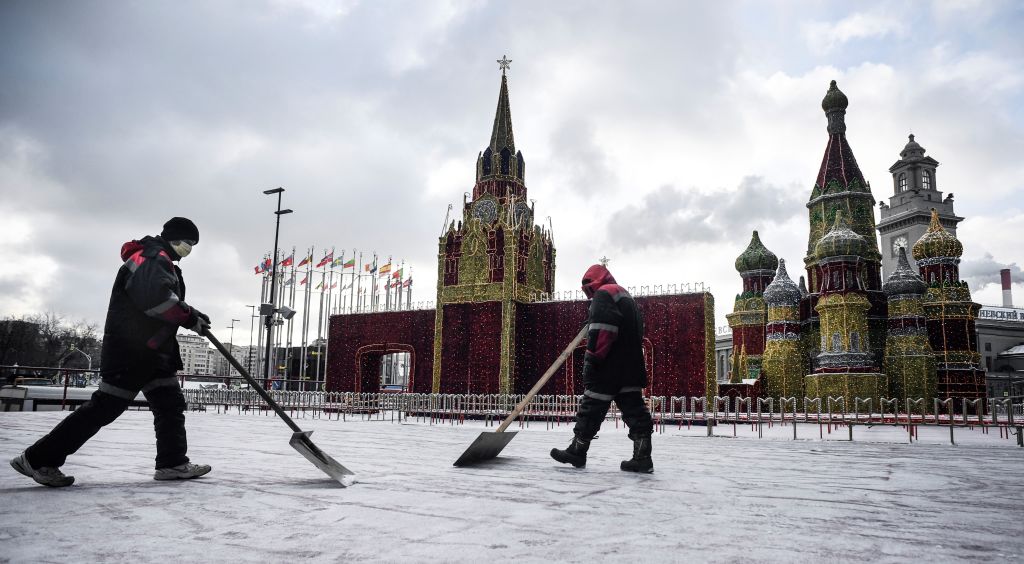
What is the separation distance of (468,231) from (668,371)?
32.7 feet

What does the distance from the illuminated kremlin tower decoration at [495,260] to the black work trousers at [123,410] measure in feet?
66.2

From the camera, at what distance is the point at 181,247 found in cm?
454

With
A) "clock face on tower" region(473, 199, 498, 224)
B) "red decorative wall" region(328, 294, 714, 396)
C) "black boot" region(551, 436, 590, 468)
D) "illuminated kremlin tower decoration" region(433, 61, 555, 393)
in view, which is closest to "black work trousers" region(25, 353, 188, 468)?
"black boot" region(551, 436, 590, 468)

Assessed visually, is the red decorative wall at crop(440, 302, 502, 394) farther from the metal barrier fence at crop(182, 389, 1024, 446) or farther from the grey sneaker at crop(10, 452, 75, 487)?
the grey sneaker at crop(10, 452, 75, 487)

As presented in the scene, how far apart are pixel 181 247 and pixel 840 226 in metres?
26.0

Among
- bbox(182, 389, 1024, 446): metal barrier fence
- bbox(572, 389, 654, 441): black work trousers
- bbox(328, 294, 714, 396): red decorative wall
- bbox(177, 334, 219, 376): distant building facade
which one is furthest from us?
bbox(177, 334, 219, 376): distant building facade

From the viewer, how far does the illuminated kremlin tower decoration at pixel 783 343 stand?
25.9m

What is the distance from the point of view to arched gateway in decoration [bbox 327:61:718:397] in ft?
71.7

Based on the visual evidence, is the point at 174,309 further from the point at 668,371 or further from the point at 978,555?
the point at 668,371

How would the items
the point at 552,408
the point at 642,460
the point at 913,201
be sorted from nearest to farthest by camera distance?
the point at 642,460, the point at 552,408, the point at 913,201

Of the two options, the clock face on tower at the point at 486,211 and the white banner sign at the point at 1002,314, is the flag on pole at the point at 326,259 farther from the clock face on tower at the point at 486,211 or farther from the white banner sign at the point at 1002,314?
the white banner sign at the point at 1002,314

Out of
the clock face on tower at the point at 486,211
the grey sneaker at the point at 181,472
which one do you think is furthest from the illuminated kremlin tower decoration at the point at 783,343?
the grey sneaker at the point at 181,472

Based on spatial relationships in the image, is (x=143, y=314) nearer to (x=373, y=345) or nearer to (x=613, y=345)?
(x=613, y=345)

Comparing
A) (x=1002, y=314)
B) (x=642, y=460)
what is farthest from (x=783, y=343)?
(x=1002, y=314)
